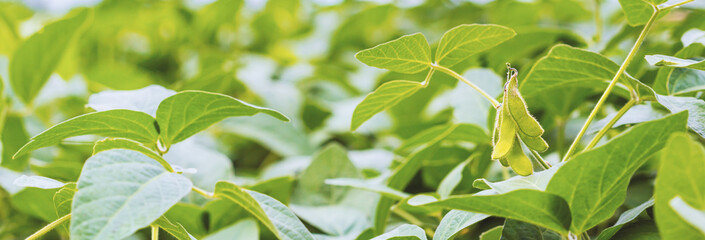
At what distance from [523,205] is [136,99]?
440mm

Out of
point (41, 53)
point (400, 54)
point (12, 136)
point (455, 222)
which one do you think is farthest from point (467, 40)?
point (12, 136)

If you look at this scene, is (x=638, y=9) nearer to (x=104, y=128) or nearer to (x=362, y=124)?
(x=362, y=124)

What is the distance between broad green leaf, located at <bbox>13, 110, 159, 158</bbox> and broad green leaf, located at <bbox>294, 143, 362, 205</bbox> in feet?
1.01

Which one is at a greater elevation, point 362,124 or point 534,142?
point 534,142

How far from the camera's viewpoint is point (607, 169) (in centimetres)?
40

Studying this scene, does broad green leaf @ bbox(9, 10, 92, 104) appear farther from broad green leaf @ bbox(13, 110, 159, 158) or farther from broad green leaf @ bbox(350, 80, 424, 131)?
broad green leaf @ bbox(350, 80, 424, 131)

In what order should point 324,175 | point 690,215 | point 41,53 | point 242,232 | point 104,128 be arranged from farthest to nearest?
1. point 41,53
2. point 324,175
3. point 242,232
4. point 104,128
5. point 690,215

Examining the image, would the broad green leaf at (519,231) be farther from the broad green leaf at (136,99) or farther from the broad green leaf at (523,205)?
the broad green leaf at (136,99)

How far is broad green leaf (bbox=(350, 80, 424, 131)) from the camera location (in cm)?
54

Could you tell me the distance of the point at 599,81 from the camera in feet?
1.92

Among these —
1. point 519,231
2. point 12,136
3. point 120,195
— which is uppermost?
point 120,195

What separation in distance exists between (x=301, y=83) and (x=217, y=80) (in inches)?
15.4

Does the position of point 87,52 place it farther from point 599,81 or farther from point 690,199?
→ point 690,199

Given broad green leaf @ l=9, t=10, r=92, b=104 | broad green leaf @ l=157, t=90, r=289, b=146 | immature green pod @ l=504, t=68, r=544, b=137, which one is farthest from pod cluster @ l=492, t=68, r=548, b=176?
broad green leaf @ l=9, t=10, r=92, b=104
